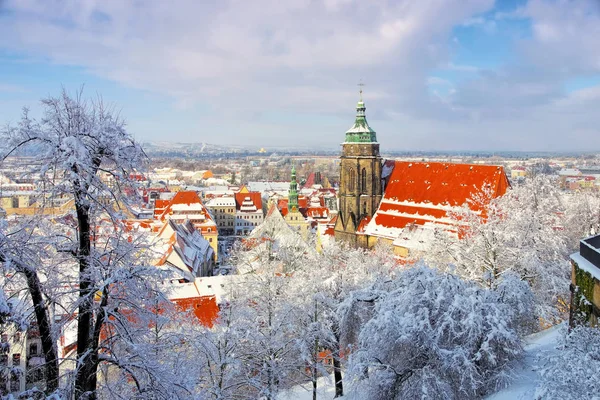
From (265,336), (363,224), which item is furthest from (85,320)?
(363,224)

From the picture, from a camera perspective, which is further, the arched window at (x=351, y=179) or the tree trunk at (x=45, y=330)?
the arched window at (x=351, y=179)

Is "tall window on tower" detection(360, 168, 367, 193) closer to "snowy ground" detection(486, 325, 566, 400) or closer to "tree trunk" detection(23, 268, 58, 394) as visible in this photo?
"snowy ground" detection(486, 325, 566, 400)

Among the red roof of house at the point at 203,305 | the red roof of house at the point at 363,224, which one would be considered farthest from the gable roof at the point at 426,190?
the red roof of house at the point at 203,305

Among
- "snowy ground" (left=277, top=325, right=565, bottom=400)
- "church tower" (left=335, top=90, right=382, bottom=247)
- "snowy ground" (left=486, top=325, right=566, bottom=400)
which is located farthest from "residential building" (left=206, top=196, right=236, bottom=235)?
"snowy ground" (left=486, top=325, right=566, bottom=400)

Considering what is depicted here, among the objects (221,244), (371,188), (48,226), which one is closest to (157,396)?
(48,226)

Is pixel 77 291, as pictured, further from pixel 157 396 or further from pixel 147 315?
pixel 157 396

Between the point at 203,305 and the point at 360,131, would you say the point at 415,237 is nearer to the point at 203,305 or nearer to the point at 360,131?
the point at 360,131

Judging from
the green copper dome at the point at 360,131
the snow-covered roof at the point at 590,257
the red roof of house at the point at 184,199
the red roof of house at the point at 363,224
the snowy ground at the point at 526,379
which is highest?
the green copper dome at the point at 360,131

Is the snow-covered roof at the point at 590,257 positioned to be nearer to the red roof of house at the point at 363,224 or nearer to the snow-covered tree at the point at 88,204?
the snow-covered tree at the point at 88,204
